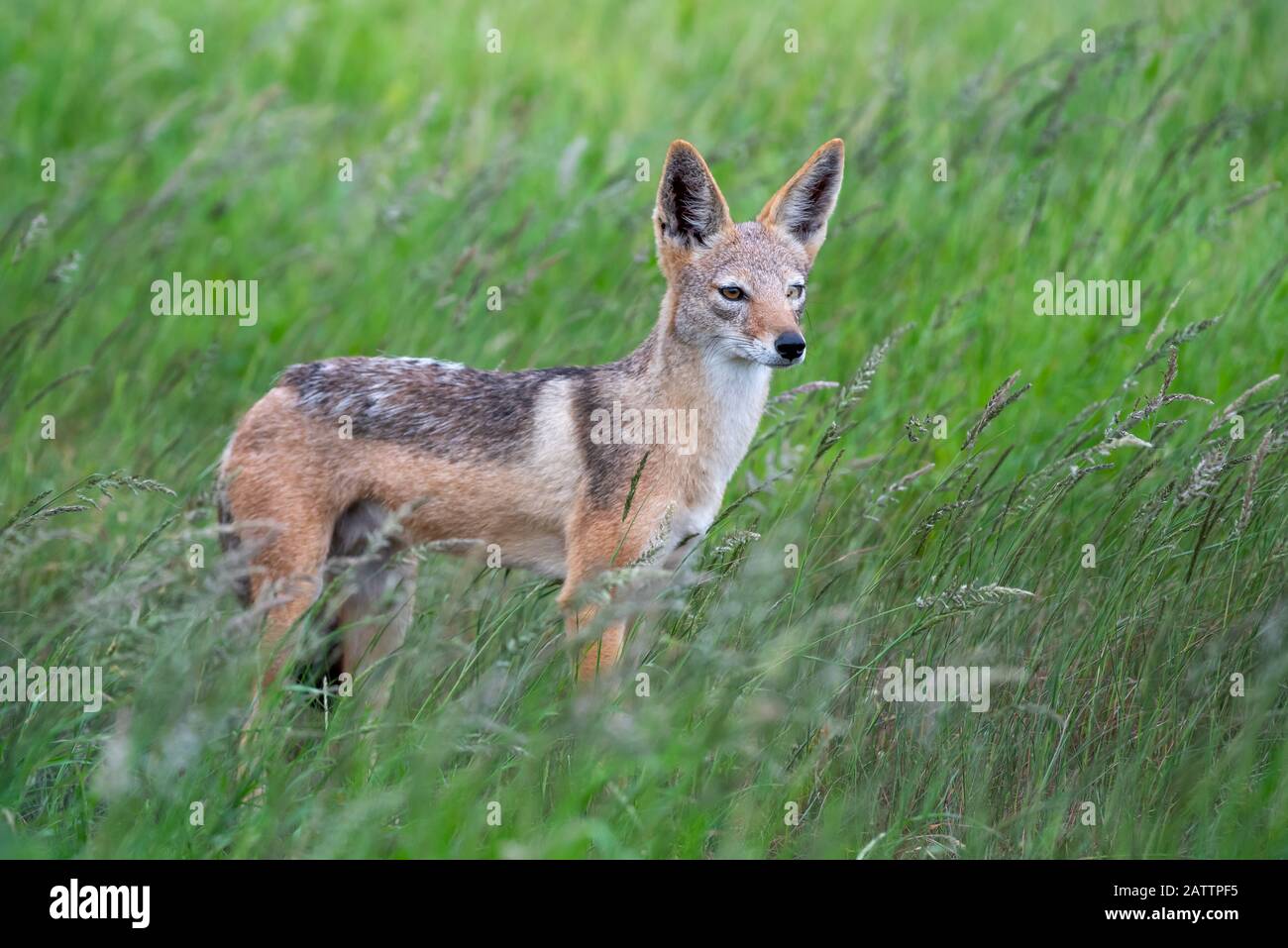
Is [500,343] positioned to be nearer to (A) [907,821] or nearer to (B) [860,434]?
(B) [860,434]

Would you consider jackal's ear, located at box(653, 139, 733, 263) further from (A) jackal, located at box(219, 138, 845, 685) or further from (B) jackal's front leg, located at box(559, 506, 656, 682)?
(B) jackal's front leg, located at box(559, 506, 656, 682)

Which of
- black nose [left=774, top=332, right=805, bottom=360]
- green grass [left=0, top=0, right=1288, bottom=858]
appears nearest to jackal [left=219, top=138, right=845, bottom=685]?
black nose [left=774, top=332, right=805, bottom=360]

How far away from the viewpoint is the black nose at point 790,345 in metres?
5.58

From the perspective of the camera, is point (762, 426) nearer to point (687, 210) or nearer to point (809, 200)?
point (809, 200)

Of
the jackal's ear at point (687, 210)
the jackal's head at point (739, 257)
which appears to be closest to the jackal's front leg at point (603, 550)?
the jackal's head at point (739, 257)

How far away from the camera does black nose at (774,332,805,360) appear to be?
5.58 m

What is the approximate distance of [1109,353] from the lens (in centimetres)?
764

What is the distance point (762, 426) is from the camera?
23.5 ft

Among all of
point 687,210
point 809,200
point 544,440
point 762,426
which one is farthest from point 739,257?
point 762,426

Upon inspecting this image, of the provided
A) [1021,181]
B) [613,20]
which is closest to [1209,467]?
[1021,181]

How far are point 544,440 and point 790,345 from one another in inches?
45.2

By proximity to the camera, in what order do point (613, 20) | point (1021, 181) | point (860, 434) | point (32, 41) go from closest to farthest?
point (860, 434)
point (1021, 181)
point (32, 41)
point (613, 20)
